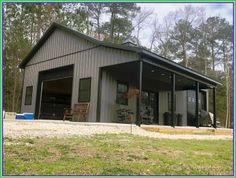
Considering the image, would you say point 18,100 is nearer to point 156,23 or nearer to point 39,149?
point 156,23

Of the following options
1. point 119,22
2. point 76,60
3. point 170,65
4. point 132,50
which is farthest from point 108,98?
point 119,22

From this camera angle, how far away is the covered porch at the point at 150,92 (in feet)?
39.4

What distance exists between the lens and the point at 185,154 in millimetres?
5430

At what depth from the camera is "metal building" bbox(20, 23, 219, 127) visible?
38.9ft

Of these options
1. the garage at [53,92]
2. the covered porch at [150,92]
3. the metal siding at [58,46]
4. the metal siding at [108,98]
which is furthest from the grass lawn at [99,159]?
the garage at [53,92]

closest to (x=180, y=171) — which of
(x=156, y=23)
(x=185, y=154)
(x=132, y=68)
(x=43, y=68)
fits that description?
(x=185, y=154)

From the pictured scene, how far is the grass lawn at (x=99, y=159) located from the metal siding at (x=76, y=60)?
5933mm

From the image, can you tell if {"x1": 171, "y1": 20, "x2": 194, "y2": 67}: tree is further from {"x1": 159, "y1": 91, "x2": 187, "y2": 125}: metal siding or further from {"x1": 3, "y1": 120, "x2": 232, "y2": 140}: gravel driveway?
{"x1": 3, "y1": 120, "x2": 232, "y2": 140}: gravel driveway

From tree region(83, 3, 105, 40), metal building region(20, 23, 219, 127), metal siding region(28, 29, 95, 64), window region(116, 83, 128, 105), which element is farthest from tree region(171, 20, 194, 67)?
metal siding region(28, 29, 95, 64)

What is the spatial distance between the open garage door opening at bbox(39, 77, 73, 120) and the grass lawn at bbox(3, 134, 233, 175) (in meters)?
10.2

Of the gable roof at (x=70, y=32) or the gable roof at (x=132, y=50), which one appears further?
the gable roof at (x=70, y=32)

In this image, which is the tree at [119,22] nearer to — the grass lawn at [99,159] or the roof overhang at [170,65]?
the roof overhang at [170,65]

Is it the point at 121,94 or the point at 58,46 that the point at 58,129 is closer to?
the point at 121,94

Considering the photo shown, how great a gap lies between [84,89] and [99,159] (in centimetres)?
855
